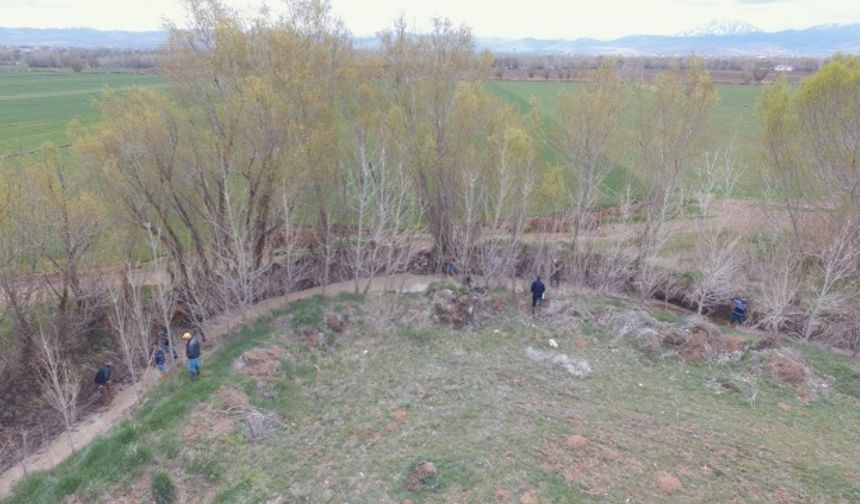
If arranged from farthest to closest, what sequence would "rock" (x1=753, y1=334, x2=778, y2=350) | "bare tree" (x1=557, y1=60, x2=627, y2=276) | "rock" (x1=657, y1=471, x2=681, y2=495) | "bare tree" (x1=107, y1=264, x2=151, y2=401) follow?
"bare tree" (x1=557, y1=60, x2=627, y2=276)
"rock" (x1=753, y1=334, x2=778, y2=350)
"bare tree" (x1=107, y1=264, x2=151, y2=401)
"rock" (x1=657, y1=471, x2=681, y2=495)

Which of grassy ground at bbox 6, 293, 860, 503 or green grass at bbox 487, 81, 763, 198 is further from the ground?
green grass at bbox 487, 81, 763, 198

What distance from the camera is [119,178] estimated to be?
2073 cm

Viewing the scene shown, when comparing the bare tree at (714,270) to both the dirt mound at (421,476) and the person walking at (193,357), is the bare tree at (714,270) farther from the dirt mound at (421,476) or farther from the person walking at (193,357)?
the person walking at (193,357)

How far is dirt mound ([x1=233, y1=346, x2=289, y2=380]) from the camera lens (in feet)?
64.2

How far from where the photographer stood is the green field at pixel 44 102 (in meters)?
51.6

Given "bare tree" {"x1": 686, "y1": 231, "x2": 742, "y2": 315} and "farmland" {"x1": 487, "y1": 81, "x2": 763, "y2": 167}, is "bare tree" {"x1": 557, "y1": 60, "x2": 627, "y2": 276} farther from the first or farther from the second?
"bare tree" {"x1": 686, "y1": 231, "x2": 742, "y2": 315}

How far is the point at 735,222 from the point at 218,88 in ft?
96.7

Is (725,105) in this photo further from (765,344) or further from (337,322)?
(337,322)

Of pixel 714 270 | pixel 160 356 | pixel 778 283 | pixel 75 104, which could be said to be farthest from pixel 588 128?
pixel 75 104

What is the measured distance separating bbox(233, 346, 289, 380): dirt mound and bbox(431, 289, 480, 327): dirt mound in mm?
6664

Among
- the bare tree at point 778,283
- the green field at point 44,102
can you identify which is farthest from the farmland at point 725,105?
the green field at point 44,102

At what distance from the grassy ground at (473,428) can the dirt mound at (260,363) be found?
0.07 meters

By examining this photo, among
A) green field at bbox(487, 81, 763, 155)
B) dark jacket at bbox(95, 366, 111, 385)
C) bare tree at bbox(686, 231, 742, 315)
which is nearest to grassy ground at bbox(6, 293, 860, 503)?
dark jacket at bbox(95, 366, 111, 385)

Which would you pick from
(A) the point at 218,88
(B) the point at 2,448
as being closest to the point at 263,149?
(A) the point at 218,88
